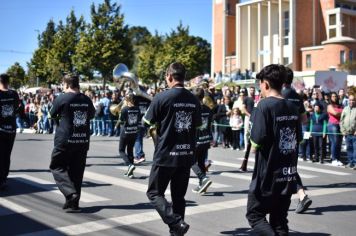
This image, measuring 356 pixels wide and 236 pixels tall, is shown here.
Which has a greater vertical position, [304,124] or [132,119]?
[132,119]

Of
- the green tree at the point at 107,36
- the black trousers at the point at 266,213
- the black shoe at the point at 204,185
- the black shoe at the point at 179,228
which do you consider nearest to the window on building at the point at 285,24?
the green tree at the point at 107,36

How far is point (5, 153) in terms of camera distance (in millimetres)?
8781

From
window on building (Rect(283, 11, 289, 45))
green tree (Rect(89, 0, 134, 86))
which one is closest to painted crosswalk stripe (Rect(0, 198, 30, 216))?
green tree (Rect(89, 0, 134, 86))

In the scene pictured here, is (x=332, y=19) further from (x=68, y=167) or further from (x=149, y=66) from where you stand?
(x=68, y=167)

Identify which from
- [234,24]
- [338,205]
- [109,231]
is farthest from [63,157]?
[234,24]

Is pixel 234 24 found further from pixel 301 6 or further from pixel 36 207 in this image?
pixel 36 207

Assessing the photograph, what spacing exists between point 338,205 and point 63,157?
441 centimetres

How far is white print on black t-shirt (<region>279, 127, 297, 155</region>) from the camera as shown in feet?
14.8

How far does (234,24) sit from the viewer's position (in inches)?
2874

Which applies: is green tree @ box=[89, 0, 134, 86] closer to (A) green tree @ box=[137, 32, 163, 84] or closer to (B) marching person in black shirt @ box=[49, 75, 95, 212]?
(A) green tree @ box=[137, 32, 163, 84]

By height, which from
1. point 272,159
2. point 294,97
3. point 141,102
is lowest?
point 272,159

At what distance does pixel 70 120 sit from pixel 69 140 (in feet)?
0.99

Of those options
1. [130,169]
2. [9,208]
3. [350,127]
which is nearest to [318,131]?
[350,127]

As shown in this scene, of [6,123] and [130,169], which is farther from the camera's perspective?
[130,169]
